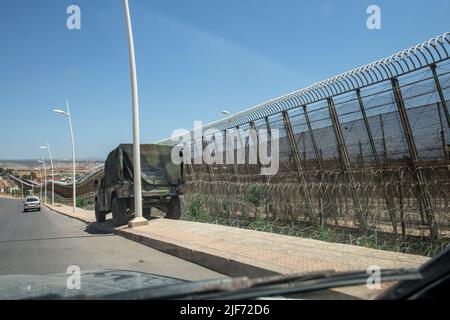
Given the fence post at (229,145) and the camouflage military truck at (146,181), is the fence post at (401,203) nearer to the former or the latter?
the fence post at (229,145)

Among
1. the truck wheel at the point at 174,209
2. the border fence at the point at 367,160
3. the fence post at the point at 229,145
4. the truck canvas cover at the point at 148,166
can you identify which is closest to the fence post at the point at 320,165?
the border fence at the point at 367,160

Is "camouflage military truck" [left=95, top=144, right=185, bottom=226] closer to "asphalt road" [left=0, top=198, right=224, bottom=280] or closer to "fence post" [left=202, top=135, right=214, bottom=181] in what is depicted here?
"fence post" [left=202, top=135, right=214, bottom=181]

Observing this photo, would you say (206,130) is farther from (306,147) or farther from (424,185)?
(424,185)

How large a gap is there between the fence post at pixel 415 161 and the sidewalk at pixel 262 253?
1.34 meters

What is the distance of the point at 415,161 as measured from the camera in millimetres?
9188

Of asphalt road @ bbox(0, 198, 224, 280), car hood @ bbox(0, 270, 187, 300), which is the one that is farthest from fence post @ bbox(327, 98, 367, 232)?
car hood @ bbox(0, 270, 187, 300)

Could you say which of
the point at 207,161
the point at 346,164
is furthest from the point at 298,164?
the point at 207,161

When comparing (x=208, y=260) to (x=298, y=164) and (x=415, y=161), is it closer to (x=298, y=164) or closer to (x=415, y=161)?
(x=415, y=161)

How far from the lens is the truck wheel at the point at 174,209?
1816 cm

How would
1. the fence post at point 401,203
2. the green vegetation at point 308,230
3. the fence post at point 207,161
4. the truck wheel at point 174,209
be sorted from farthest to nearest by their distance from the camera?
the fence post at point 207,161 → the truck wheel at point 174,209 → the fence post at point 401,203 → the green vegetation at point 308,230

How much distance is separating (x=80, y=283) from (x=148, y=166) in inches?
554

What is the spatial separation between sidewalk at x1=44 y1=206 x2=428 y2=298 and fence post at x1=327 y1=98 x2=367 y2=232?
53.8 inches

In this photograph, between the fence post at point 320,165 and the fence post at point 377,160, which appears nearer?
the fence post at point 377,160
